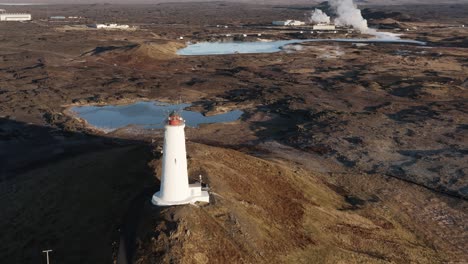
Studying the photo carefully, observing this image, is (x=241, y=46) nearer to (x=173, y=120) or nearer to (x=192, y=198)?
(x=192, y=198)

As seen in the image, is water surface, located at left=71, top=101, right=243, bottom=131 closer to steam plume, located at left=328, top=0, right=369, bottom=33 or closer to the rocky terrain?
the rocky terrain

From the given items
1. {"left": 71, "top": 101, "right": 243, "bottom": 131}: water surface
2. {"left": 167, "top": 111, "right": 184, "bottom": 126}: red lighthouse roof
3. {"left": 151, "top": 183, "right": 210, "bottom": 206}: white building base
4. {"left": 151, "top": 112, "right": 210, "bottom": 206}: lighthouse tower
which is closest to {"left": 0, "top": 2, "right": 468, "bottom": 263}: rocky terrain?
{"left": 151, "top": 183, "right": 210, "bottom": 206}: white building base

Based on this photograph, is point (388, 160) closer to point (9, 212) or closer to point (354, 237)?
point (354, 237)

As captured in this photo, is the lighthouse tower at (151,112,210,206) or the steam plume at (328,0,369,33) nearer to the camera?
the lighthouse tower at (151,112,210,206)

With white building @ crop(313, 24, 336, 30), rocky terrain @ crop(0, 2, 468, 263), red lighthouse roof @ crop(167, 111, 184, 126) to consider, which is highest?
white building @ crop(313, 24, 336, 30)

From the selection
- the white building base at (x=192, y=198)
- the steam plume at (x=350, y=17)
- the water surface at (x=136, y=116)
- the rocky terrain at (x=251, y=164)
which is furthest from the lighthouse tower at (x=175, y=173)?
the steam plume at (x=350, y=17)

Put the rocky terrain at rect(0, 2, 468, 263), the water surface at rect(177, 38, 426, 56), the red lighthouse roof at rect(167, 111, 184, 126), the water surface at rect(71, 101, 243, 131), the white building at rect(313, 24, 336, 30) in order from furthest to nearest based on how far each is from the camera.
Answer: the white building at rect(313, 24, 336, 30)
the water surface at rect(177, 38, 426, 56)
the water surface at rect(71, 101, 243, 131)
the rocky terrain at rect(0, 2, 468, 263)
the red lighthouse roof at rect(167, 111, 184, 126)

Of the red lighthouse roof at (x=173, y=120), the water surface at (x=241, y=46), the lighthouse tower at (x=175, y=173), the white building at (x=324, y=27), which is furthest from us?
the white building at (x=324, y=27)

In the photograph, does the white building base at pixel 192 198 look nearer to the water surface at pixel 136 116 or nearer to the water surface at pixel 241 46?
the water surface at pixel 136 116
